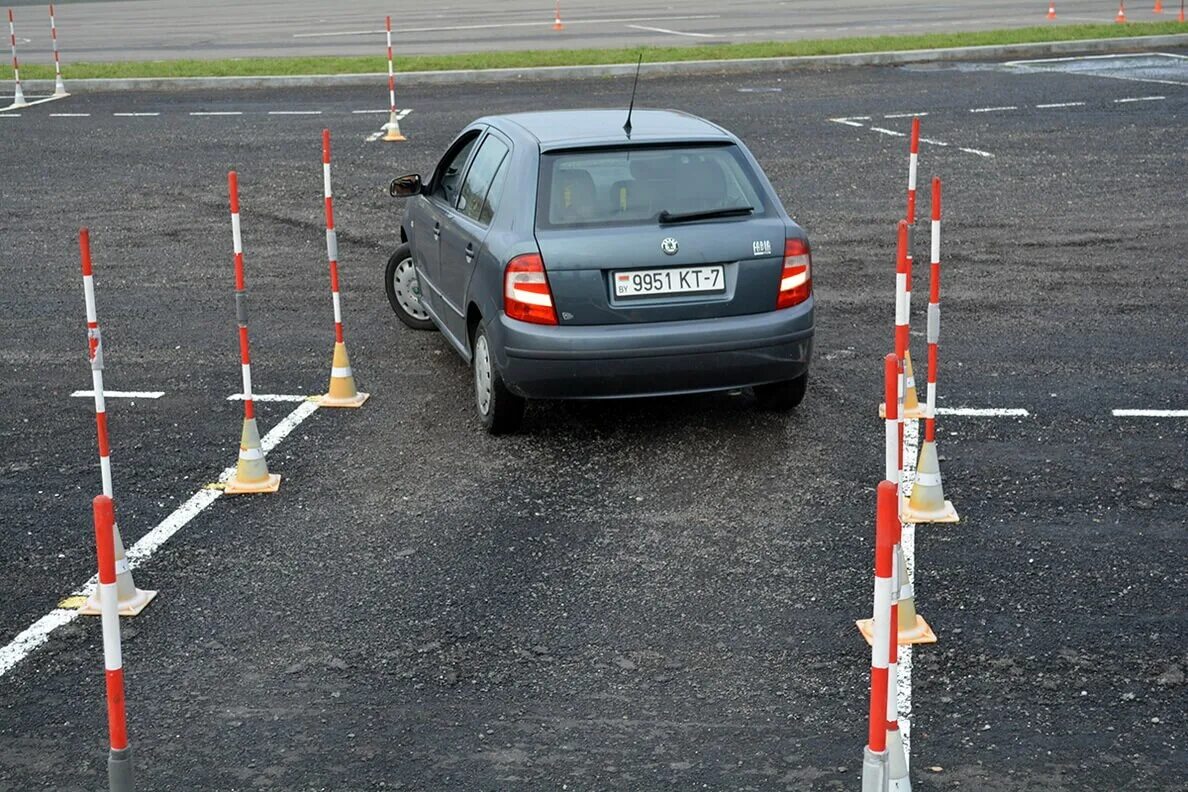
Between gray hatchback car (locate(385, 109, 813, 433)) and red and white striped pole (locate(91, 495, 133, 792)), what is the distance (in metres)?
4.17

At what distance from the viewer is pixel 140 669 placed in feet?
20.6

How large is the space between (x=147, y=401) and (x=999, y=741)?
19.8 feet

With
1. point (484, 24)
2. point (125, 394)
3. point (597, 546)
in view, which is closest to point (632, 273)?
point (597, 546)

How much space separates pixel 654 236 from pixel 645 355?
0.62 meters

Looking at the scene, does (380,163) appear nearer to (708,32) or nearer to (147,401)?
(147,401)

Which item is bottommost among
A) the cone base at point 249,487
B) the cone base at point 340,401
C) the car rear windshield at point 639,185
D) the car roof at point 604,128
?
the cone base at point 340,401

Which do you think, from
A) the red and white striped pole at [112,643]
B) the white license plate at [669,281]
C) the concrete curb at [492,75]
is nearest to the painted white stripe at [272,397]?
the white license plate at [669,281]

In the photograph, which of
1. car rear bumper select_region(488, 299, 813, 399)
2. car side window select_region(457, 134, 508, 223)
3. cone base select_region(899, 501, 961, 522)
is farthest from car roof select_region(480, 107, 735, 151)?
cone base select_region(899, 501, 961, 522)

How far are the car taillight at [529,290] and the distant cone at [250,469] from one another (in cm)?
147

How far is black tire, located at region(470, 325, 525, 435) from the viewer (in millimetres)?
8828

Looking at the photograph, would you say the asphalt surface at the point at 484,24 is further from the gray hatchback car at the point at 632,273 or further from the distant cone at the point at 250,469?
the distant cone at the point at 250,469

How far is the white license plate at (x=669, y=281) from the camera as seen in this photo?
8.48 m

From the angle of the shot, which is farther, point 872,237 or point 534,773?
point 872,237

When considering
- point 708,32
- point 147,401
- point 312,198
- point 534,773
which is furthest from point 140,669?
point 708,32
